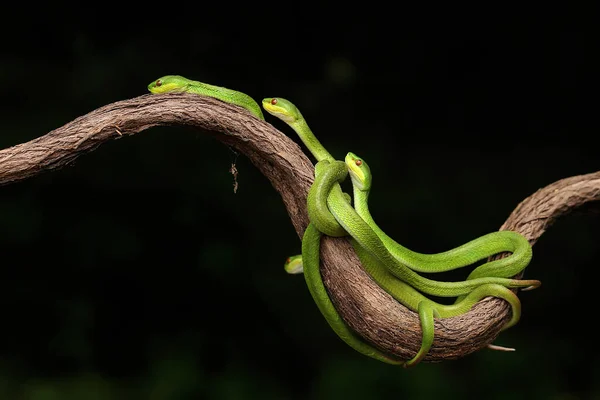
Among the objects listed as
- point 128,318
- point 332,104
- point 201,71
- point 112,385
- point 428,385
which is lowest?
point 428,385

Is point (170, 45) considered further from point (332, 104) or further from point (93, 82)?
point (332, 104)

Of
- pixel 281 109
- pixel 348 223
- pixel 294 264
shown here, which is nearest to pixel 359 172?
pixel 348 223

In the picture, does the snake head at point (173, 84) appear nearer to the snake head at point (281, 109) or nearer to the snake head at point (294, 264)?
the snake head at point (281, 109)

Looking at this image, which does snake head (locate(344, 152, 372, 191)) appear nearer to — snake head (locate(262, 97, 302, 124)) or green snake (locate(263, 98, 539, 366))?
A: green snake (locate(263, 98, 539, 366))

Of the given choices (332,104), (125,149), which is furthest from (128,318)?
(332,104)

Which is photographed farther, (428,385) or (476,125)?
(476,125)

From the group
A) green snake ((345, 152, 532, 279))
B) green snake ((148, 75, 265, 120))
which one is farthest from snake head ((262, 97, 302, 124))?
green snake ((345, 152, 532, 279))
